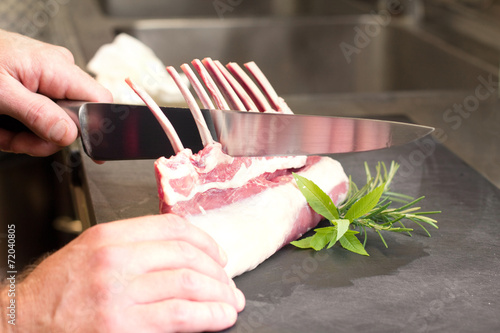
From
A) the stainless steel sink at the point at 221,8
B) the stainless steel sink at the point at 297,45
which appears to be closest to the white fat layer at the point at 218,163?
the stainless steel sink at the point at 297,45

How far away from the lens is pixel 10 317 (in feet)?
3.66

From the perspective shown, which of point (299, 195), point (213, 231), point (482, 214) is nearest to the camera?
point (213, 231)

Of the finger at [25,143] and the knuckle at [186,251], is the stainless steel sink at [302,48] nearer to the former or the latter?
the finger at [25,143]

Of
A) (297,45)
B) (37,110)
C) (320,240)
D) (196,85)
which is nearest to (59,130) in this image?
(37,110)

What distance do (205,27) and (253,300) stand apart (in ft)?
8.24

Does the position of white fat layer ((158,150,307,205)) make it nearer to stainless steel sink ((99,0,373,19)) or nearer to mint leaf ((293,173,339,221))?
mint leaf ((293,173,339,221))

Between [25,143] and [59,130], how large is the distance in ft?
0.85

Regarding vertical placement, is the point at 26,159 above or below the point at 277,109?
below

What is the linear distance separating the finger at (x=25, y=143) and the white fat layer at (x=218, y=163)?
590mm

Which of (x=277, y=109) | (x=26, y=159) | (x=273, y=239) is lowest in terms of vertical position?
(x=26, y=159)

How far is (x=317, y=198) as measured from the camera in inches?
54.9

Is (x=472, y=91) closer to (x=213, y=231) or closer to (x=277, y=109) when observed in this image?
(x=277, y=109)

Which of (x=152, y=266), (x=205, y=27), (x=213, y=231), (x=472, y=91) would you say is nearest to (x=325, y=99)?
(x=472, y=91)

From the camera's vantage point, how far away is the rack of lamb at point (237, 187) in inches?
50.4
